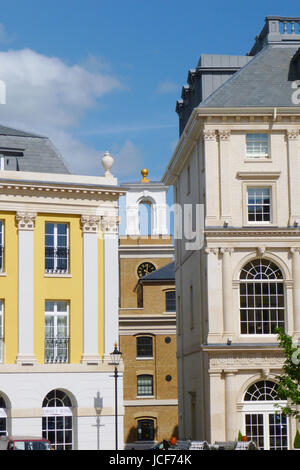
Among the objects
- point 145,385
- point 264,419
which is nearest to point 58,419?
point 264,419

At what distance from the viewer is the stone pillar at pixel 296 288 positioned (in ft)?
150

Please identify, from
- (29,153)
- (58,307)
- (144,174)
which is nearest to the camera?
(58,307)

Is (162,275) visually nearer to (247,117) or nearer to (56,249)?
(247,117)

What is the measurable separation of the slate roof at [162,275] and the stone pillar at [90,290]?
36.1 meters

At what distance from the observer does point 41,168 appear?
44.6 m

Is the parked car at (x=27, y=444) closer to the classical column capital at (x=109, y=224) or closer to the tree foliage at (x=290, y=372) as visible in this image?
the tree foliage at (x=290, y=372)

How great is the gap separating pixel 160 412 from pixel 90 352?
34.1 m

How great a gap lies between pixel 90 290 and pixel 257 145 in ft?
39.3

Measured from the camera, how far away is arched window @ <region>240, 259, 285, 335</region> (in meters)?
45.7

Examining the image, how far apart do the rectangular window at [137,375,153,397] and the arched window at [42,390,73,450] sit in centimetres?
3451

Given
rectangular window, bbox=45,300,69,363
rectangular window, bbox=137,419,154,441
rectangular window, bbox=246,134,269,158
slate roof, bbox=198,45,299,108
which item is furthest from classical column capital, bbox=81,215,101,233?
rectangular window, bbox=137,419,154,441

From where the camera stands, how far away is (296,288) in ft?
150

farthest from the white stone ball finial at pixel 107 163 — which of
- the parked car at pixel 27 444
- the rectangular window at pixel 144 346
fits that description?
Result: the rectangular window at pixel 144 346
